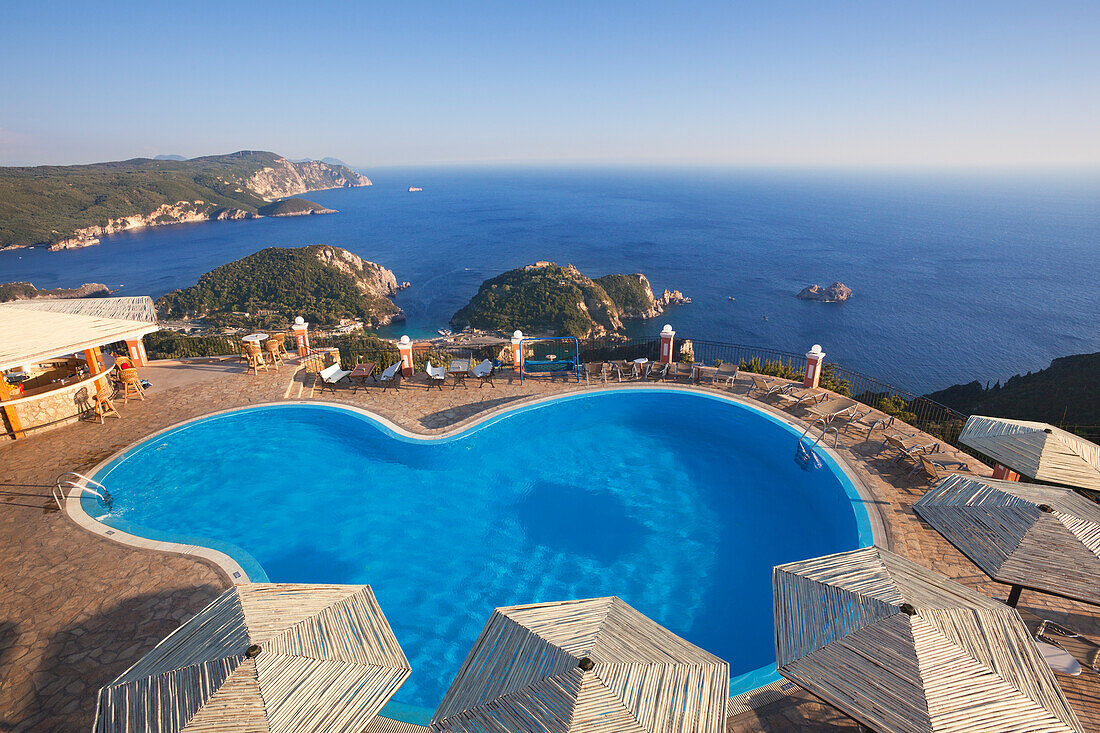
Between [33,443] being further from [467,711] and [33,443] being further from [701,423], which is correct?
[701,423]

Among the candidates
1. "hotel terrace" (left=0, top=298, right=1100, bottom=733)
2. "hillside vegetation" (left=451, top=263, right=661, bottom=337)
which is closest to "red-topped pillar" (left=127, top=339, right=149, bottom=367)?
"hotel terrace" (left=0, top=298, right=1100, bottom=733)

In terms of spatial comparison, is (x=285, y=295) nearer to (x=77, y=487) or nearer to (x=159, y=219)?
(x=77, y=487)

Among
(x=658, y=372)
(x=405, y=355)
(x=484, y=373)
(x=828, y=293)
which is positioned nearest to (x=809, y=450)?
(x=658, y=372)

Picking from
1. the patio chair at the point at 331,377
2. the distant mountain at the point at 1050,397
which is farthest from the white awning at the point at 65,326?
the distant mountain at the point at 1050,397

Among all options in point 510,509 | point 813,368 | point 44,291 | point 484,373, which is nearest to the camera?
point 510,509

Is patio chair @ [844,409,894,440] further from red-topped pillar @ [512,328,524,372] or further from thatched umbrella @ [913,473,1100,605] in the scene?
red-topped pillar @ [512,328,524,372]
